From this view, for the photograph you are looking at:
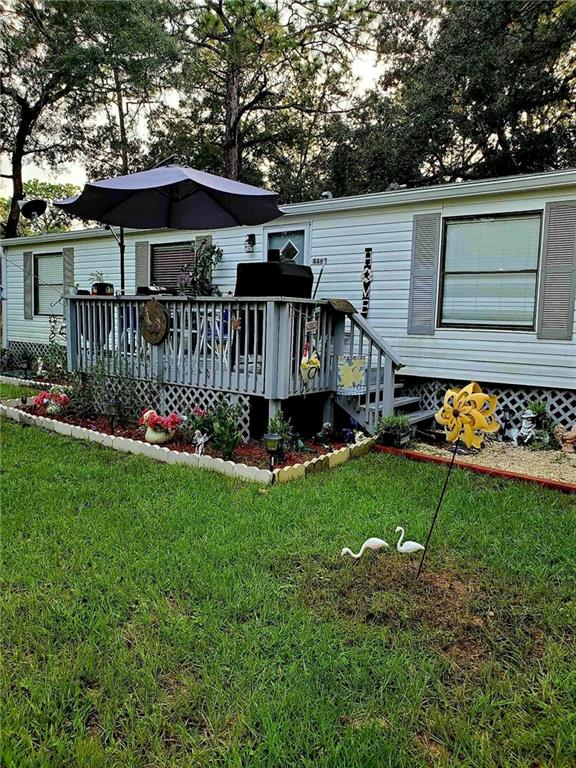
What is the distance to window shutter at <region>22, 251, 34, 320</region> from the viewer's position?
10734mm

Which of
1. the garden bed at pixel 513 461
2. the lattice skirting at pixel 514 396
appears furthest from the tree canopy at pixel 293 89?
the garden bed at pixel 513 461

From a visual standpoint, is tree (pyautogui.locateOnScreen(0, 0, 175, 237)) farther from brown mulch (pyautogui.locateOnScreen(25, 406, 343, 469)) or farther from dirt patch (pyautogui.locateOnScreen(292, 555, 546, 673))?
dirt patch (pyautogui.locateOnScreen(292, 555, 546, 673))

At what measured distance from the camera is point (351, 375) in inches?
196

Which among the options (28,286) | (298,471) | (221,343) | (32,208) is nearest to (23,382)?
(32,208)

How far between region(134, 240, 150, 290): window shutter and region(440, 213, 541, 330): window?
5.01m

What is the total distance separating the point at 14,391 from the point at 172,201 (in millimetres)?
3757

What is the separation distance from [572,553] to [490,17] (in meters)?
12.7

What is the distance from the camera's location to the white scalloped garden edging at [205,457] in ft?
13.1

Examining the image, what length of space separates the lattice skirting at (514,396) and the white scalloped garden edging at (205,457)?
5.51 feet

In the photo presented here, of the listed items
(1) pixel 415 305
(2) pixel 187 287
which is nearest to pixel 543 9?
(1) pixel 415 305

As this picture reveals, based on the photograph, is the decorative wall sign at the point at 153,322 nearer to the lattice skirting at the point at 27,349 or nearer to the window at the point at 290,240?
the window at the point at 290,240

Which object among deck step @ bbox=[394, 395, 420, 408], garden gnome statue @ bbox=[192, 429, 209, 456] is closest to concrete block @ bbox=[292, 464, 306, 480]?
garden gnome statue @ bbox=[192, 429, 209, 456]

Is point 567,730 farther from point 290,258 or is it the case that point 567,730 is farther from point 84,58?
point 84,58

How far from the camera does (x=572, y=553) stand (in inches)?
110
